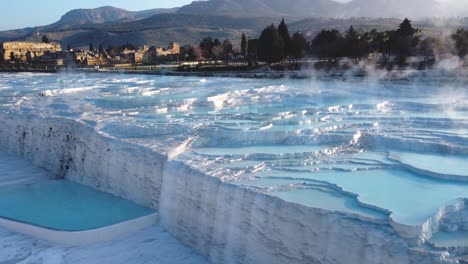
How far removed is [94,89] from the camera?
14.5m

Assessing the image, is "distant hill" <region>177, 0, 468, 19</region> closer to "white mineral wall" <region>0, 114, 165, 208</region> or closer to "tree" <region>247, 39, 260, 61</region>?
"tree" <region>247, 39, 260, 61</region>

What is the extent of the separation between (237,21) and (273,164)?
84.0 metres

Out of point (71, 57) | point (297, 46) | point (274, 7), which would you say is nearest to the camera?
point (297, 46)

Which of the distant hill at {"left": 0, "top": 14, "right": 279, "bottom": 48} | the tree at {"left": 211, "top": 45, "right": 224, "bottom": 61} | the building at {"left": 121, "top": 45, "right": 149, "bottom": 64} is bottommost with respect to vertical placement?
the building at {"left": 121, "top": 45, "right": 149, "bottom": 64}

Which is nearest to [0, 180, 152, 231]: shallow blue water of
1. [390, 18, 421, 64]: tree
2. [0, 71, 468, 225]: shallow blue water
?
[0, 71, 468, 225]: shallow blue water

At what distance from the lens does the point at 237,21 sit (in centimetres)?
8756

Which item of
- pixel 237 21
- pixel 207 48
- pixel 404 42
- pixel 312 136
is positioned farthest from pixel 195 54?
pixel 237 21

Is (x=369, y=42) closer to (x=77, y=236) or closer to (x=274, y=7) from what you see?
(x=77, y=236)

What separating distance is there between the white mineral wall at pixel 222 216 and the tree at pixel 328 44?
1411 centimetres

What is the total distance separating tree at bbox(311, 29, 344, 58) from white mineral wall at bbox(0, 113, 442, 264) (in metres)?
14.1

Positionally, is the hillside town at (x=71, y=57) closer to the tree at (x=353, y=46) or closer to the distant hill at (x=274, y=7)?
the tree at (x=353, y=46)

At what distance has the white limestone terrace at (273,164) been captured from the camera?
4305mm

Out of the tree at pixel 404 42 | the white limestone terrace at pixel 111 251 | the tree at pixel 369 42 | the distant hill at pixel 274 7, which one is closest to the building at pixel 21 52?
the tree at pixel 369 42

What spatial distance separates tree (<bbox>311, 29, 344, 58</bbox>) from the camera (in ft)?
Result: 66.6
